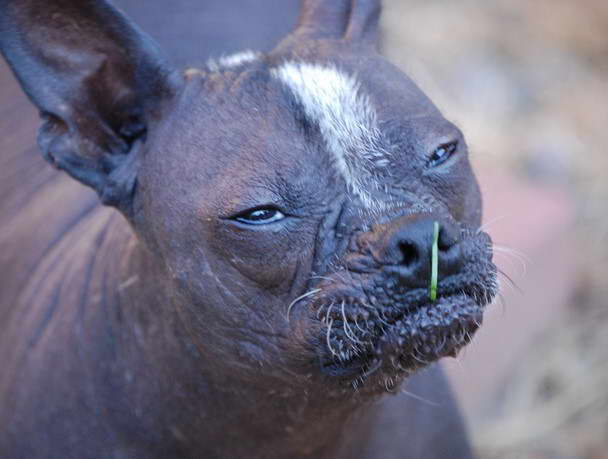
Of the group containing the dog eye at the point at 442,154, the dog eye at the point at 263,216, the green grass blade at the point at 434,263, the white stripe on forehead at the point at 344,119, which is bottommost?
the green grass blade at the point at 434,263

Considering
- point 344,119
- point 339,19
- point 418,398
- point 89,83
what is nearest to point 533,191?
point 418,398

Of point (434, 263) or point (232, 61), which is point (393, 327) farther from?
point (232, 61)

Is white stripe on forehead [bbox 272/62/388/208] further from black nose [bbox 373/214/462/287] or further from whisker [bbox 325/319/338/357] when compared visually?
whisker [bbox 325/319/338/357]

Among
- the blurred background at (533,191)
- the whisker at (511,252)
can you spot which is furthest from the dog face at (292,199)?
the blurred background at (533,191)

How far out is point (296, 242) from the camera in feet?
7.52

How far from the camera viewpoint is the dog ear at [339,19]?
8.97ft

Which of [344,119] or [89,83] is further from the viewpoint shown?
[89,83]

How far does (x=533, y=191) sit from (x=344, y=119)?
306 centimetres

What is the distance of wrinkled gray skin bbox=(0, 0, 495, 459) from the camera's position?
226 centimetres

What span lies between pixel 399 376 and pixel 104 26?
111cm

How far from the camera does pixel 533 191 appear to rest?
5.20 meters

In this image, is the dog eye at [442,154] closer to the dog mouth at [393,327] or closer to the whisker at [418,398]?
the dog mouth at [393,327]

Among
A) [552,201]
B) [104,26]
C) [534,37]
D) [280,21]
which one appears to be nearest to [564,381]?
[552,201]

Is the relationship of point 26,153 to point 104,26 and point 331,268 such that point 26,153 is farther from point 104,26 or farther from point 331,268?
point 331,268
